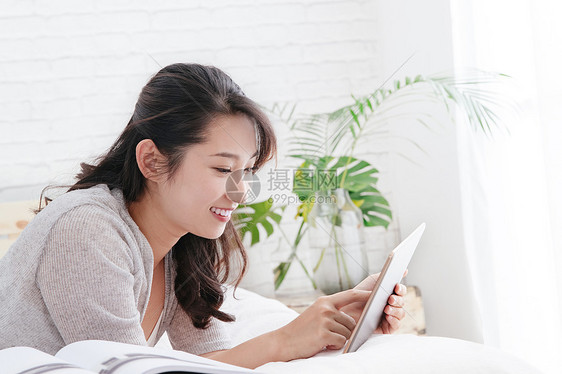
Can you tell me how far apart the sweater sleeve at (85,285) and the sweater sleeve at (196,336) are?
0.93ft

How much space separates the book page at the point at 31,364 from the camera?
46cm

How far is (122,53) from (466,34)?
1.15 m

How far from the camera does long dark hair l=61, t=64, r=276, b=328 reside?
3.06ft

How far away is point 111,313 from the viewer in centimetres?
77

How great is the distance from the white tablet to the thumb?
33 millimetres

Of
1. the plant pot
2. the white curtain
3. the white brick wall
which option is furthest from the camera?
the white brick wall

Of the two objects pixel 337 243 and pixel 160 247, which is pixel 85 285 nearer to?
pixel 160 247

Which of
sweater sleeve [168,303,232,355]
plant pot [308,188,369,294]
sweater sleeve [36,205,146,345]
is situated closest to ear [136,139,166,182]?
sweater sleeve [36,205,146,345]

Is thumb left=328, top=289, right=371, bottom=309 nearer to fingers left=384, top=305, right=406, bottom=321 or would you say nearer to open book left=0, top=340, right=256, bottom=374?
fingers left=384, top=305, right=406, bottom=321

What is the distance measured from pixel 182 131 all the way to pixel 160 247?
0.21 meters

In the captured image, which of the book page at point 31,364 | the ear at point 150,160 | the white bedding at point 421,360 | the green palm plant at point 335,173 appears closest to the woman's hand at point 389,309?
the white bedding at point 421,360

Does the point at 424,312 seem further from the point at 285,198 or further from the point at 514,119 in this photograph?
the point at 514,119

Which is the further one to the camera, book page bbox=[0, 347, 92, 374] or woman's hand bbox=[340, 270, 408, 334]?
woman's hand bbox=[340, 270, 408, 334]

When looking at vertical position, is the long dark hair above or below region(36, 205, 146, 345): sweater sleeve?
above
